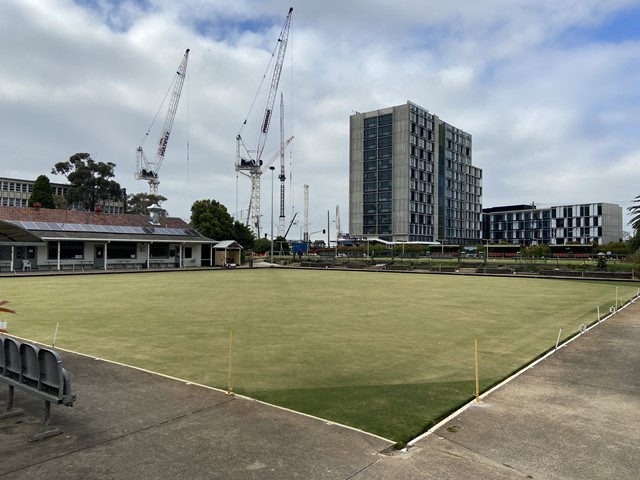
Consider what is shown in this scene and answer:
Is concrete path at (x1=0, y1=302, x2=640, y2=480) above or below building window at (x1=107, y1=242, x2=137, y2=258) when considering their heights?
below

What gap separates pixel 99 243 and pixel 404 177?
307 ft

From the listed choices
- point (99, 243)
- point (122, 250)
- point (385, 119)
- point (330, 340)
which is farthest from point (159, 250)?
A: point (385, 119)

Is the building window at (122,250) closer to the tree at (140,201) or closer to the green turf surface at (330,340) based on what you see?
the green turf surface at (330,340)

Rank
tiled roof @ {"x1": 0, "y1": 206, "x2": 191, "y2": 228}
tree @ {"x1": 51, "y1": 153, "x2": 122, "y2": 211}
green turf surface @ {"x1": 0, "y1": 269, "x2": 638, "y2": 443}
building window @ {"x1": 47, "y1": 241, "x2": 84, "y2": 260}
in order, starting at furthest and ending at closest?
1. tree @ {"x1": 51, "y1": 153, "x2": 122, "y2": 211}
2. tiled roof @ {"x1": 0, "y1": 206, "x2": 191, "y2": 228}
3. building window @ {"x1": 47, "y1": 241, "x2": 84, "y2": 260}
4. green turf surface @ {"x1": 0, "y1": 269, "x2": 638, "y2": 443}

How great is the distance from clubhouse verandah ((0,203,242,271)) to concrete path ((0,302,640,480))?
36387 millimetres

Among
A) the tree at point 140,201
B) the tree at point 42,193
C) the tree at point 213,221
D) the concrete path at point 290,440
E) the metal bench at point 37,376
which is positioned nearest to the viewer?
the concrete path at point 290,440

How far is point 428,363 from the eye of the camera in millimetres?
9156

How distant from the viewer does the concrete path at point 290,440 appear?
454 cm

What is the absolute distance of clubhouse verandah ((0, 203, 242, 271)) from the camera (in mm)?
41688

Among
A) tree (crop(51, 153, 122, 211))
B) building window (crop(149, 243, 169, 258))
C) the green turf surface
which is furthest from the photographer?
tree (crop(51, 153, 122, 211))

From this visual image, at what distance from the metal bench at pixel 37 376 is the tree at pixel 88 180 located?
9837cm

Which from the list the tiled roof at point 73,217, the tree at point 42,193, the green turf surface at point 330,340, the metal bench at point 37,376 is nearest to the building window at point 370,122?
the tiled roof at point 73,217

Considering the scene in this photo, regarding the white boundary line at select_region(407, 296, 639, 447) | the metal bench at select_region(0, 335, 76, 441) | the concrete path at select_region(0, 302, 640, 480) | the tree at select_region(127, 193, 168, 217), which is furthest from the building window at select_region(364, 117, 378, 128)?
the metal bench at select_region(0, 335, 76, 441)

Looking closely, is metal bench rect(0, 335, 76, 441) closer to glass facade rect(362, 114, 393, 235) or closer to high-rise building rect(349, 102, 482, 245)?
high-rise building rect(349, 102, 482, 245)
